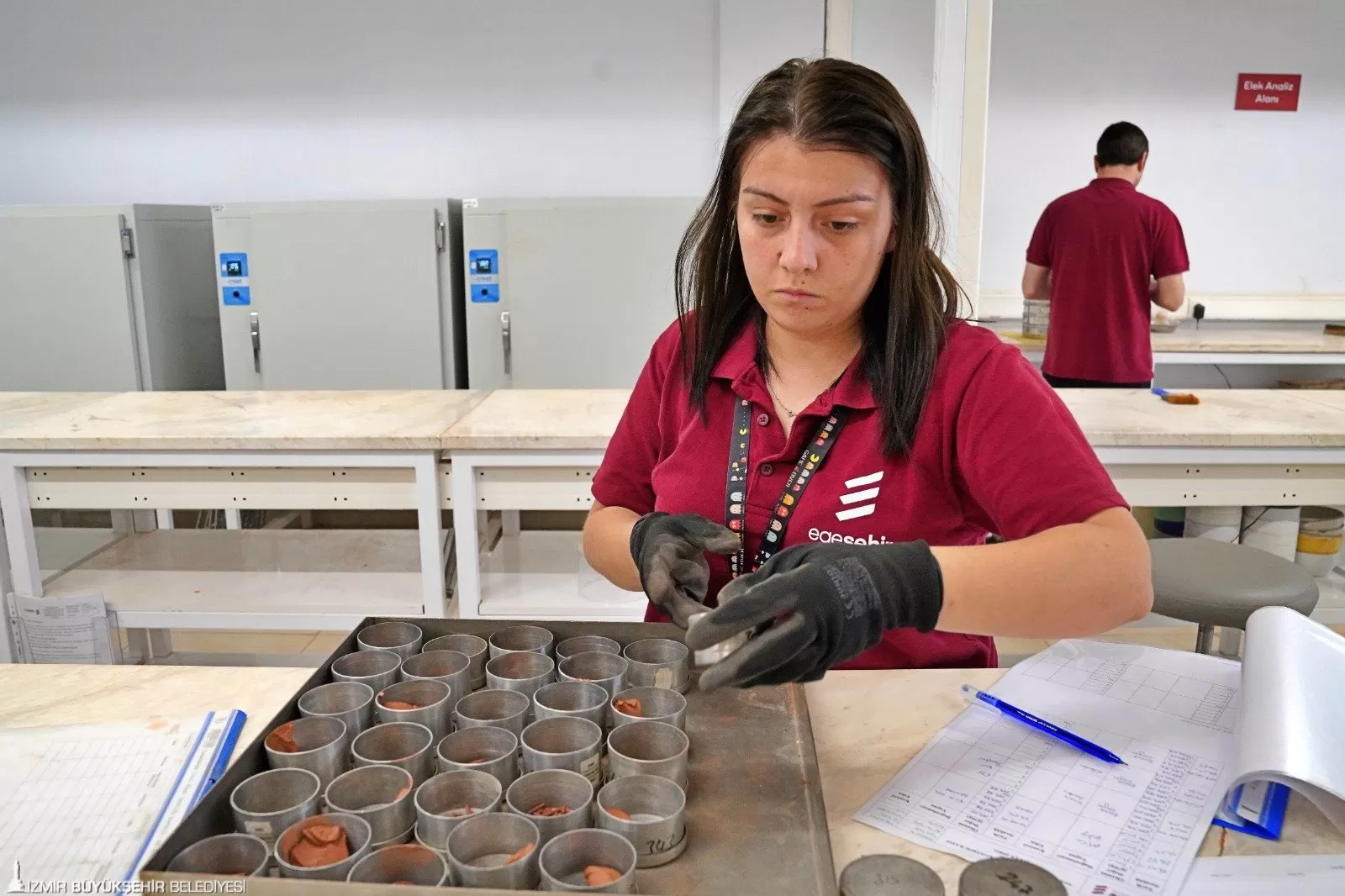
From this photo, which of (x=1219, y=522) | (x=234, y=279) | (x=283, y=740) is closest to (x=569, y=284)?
(x=234, y=279)

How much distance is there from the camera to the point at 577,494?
219 cm

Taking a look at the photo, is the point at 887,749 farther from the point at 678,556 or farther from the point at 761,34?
the point at 761,34

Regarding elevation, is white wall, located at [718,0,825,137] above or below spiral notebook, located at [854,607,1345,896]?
above

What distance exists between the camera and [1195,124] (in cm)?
452

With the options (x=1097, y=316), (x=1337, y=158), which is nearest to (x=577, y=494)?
(x=1097, y=316)

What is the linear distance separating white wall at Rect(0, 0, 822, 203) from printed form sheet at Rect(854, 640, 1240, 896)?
3.59 meters

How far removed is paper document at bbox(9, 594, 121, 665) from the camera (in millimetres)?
Result: 2158

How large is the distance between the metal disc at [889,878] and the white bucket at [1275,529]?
1958mm

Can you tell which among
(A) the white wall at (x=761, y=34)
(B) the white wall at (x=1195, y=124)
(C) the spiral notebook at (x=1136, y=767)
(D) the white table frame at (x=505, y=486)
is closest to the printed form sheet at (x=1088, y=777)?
(C) the spiral notebook at (x=1136, y=767)

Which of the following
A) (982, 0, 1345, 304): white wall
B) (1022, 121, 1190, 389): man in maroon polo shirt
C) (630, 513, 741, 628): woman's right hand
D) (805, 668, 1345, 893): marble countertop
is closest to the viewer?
(805, 668, 1345, 893): marble countertop

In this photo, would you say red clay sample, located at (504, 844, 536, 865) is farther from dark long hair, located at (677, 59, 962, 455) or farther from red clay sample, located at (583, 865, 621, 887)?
dark long hair, located at (677, 59, 962, 455)

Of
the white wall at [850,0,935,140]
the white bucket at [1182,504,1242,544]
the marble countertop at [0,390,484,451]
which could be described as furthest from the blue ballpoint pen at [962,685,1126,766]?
the white wall at [850,0,935,140]

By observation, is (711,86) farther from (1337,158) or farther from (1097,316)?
(1337,158)

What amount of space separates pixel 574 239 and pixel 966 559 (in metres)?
2.78
